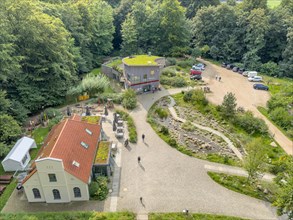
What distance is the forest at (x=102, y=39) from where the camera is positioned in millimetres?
38469

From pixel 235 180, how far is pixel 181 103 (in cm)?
1957

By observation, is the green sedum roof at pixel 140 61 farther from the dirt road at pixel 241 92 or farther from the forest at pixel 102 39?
the dirt road at pixel 241 92

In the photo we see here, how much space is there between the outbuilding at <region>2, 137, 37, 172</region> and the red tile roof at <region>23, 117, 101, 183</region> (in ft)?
11.3

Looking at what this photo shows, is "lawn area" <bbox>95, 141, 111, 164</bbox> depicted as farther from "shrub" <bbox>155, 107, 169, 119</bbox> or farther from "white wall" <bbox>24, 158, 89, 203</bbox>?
"shrub" <bbox>155, 107, 169, 119</bbox>

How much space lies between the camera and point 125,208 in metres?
24.3

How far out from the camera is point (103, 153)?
93.0ft

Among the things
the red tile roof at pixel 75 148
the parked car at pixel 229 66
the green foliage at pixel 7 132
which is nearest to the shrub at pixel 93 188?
the red tile roof at pixel 75 148

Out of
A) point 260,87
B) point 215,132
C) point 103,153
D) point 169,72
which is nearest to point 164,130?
point 215,132

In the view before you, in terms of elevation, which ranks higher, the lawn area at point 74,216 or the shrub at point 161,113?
the shrub at point 161,113

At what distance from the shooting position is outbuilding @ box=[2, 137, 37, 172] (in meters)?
28.8

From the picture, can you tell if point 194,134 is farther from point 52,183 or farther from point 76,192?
point 52,183

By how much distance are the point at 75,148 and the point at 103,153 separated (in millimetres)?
3255

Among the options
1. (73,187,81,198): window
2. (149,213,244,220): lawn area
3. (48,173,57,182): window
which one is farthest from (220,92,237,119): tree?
(48,173,57,182): window

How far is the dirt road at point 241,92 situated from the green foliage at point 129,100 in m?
13.4
